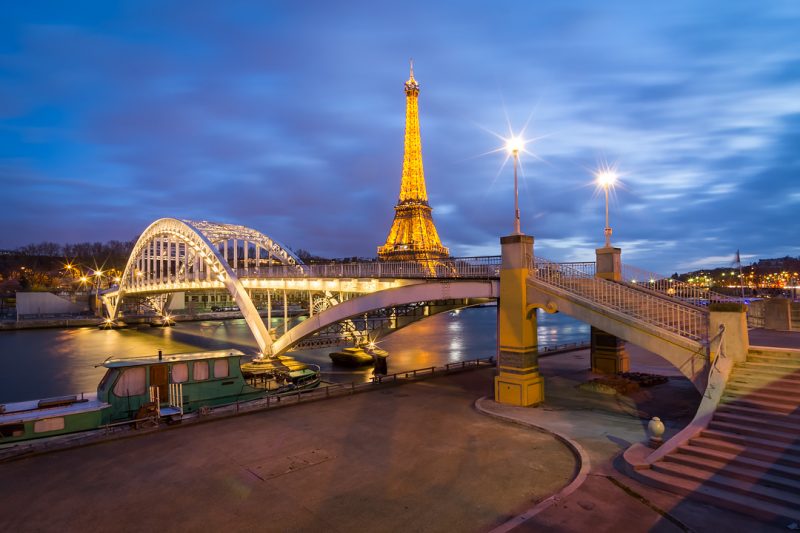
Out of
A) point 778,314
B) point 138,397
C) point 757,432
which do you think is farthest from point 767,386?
point 138,397

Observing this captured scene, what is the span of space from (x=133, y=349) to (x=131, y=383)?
4666 cm

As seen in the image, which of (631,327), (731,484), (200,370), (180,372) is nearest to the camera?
(731,484)

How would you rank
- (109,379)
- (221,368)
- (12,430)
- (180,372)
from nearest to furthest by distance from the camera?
(12,430) → (109,379) → (180,372) → (221,368)

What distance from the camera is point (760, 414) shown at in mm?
10352

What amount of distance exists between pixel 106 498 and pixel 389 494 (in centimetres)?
566

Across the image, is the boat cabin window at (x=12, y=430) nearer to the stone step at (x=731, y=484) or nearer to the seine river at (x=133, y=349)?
the stone step at (x=731, y=484)

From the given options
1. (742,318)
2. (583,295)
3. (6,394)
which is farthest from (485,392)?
(6,394)

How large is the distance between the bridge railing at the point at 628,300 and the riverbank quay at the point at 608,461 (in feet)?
9.40

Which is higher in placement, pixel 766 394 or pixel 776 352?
pixel 776 352

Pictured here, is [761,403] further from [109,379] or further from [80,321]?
[80,321]

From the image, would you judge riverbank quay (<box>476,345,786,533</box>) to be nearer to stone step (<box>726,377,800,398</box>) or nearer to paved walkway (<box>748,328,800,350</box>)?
stone step (<box>726,377,800,398</box>)

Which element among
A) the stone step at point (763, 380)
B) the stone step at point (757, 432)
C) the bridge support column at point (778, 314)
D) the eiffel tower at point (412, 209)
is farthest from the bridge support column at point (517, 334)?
the eiffel tower at point (412, 209)

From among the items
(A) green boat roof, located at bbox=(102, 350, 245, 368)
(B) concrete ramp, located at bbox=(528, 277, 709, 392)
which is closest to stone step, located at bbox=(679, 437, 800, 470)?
(B) concrete ramp, located at bbox=(528, 277, 709, 392)

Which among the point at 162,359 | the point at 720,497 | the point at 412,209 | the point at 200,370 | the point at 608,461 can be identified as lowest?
the point at 608,461
